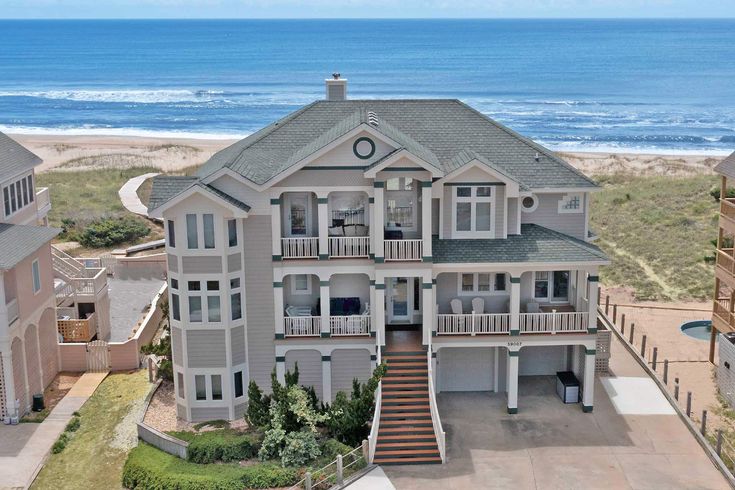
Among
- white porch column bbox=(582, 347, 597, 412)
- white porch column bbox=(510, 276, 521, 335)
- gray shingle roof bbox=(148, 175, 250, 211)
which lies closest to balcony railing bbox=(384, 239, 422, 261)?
white porch column bbox=(510, 276, 521, 335)

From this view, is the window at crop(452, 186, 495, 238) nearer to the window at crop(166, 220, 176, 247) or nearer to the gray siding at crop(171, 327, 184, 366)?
the window at crop(166, 220, 176, 247)

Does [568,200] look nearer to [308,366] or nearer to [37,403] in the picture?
[308,366]

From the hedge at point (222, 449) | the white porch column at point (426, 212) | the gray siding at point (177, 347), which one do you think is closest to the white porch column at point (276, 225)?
the gray siding at point (177, 347)

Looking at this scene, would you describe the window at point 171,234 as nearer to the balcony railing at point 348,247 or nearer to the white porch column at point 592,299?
the balcony railing at point 348,247

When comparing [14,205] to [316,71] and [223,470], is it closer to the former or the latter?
[223,470]

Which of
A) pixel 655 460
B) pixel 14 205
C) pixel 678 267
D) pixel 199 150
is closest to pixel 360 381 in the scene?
pixel 655 460
